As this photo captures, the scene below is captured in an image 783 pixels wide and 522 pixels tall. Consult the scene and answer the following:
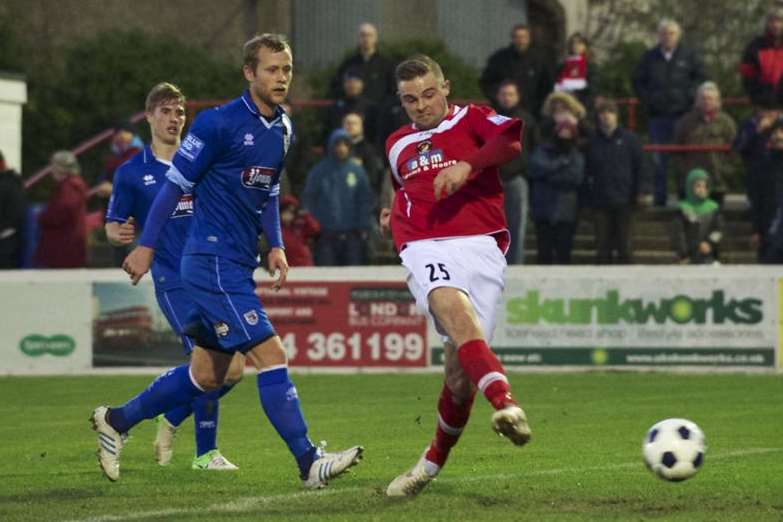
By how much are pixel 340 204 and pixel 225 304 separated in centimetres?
1130

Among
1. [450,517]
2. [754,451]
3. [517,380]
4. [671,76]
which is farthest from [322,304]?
[450,517]

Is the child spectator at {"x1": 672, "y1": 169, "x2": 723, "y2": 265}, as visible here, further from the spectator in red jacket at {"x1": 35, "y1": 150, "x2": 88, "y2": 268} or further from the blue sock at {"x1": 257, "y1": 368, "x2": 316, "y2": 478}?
the blue sock at {"x1": 257, "y1": 368, "x2": 316, "y2": 478}

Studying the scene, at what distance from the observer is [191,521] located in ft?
27.7

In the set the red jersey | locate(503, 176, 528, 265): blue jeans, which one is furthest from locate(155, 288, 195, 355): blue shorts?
locate(503, 176, 528, 265): blue jeans

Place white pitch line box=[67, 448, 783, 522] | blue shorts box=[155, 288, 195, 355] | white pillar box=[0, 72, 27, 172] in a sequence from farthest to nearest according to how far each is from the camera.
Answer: white pillar box=[0, 72, 27, 172]
blue shorts box=[155, 288, 195, 355]
white pitch line box=[67, 448, 783, 522]

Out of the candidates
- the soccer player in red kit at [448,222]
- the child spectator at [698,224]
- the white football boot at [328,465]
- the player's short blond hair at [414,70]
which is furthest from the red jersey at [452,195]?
the child spectator at [698,224]

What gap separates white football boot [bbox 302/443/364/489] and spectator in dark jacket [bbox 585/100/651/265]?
11.7 m

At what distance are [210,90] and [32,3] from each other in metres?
4.85

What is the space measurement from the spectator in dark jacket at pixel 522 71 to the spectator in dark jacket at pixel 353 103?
4.64ft

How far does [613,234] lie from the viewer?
69.1 feet

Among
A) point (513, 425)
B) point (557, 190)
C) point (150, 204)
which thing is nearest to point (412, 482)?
point (513, 425)

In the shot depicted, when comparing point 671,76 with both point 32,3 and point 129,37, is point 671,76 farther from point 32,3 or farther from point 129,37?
point 32,3

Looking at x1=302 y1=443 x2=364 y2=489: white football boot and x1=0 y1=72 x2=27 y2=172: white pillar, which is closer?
x1=302 y1=443 x2=364 y2=489: white football boot

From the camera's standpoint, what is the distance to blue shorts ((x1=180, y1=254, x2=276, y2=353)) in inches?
376
